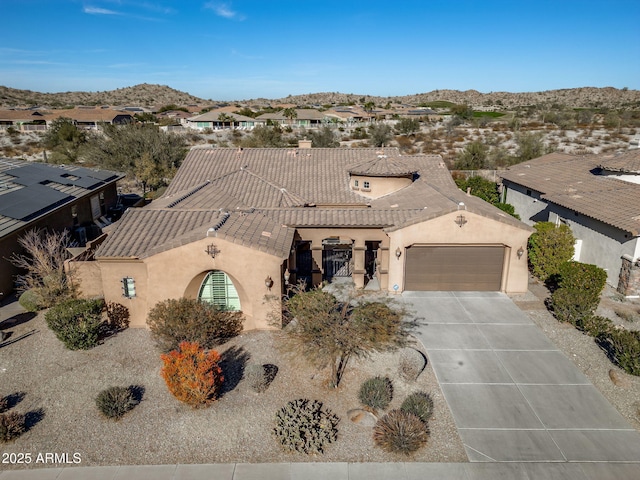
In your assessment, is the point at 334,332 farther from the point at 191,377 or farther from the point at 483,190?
the point at 483,190

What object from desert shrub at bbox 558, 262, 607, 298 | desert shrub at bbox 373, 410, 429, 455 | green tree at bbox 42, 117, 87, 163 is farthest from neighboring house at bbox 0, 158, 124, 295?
green tree at bbox 42, 117, 87, 163

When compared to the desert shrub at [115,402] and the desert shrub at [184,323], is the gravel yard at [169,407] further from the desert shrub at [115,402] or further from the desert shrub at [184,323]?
the desert shrub at [184,323]

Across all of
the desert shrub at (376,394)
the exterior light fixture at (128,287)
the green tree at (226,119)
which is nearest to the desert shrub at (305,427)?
the desert shrub at (376,394)

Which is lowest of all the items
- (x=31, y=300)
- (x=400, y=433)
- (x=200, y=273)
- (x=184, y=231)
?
(x=400, y=433)

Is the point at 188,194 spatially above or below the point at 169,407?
above

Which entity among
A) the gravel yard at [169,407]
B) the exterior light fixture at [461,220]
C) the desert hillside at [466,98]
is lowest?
the gravel yard at [169,407]

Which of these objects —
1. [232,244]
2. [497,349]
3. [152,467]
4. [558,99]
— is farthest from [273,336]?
[558,99]

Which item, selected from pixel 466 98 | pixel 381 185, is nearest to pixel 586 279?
pixel 381 185

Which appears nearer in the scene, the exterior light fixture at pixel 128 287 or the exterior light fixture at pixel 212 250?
the exterior light fixture at pixel 212 250
